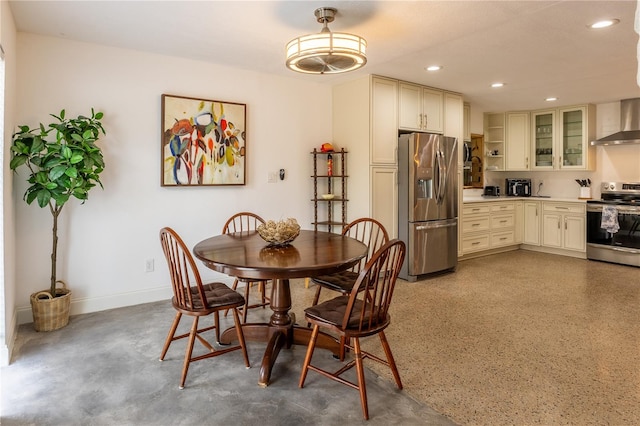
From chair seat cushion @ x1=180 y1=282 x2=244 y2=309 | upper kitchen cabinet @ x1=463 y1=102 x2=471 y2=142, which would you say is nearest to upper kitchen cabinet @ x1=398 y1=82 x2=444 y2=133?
upper kitchen cabinet @ x1=463 y1=102 x2=471 y2=142

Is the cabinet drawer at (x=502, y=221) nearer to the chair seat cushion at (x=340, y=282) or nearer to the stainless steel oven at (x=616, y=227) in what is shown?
the stainless steel oven at (x=616, y=227)

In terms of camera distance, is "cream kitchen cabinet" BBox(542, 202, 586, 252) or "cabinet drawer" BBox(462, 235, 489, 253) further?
"cream kitchen cabinet" BBox(542, 202, 586, 252)

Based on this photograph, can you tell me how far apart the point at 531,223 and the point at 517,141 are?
4.61 feet

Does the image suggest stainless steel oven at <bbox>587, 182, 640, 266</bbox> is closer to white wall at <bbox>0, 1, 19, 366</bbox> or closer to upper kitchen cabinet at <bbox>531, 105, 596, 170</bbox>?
upper kitchen cabinet at <bbox>531, 105, 596, 170</bbox>

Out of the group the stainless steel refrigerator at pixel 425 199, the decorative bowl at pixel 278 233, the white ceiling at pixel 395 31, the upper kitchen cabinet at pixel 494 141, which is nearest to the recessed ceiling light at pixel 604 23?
the white ceiling at pixel 395 31

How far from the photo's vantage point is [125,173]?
356 cm

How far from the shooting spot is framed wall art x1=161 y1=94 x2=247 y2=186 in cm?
373

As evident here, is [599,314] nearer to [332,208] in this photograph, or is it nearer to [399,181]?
[399,181]

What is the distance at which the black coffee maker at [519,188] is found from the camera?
679 centimetres

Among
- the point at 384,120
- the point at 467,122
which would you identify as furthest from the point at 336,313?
the point at 467,122

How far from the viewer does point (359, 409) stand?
1.99 metres

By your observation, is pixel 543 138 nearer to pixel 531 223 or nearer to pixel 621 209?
pixel 531 223

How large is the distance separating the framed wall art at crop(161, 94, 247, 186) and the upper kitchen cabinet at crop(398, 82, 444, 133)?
1873 mm

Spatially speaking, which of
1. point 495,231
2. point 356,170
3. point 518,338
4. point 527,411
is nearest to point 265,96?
point 356,170
